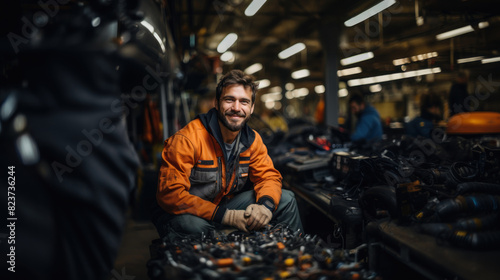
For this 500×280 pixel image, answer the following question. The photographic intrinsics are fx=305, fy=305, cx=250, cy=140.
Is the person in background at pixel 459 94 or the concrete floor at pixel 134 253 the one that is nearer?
the concrete floor at pixel 134 253

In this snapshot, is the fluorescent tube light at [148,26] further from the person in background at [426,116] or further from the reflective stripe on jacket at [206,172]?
the person in background at [426,116]

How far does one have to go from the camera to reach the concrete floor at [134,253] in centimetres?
239

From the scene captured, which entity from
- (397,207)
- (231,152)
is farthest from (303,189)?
(397,207)

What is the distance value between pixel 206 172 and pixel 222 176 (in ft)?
0.41

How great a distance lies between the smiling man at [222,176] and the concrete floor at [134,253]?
0.77m

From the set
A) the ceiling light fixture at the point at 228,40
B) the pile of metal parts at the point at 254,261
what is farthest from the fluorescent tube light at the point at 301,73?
the pile of metal parts at the point at 254,261

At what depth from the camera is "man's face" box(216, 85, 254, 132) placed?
200 cm

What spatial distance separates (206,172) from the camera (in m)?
1.95

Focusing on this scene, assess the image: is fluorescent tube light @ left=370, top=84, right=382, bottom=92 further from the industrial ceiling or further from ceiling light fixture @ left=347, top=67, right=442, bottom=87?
the industrial ceiling

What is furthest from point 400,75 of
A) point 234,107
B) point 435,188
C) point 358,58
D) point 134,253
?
point 134,253

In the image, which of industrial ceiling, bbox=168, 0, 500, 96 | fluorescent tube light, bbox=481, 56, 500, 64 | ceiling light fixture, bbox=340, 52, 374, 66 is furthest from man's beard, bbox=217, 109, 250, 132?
ceiling light fixture, bbox=340, 52, 374, 66

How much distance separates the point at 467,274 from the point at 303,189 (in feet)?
5.51

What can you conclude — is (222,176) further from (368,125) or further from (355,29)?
(355,29)

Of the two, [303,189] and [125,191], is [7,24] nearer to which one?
[125,191]
